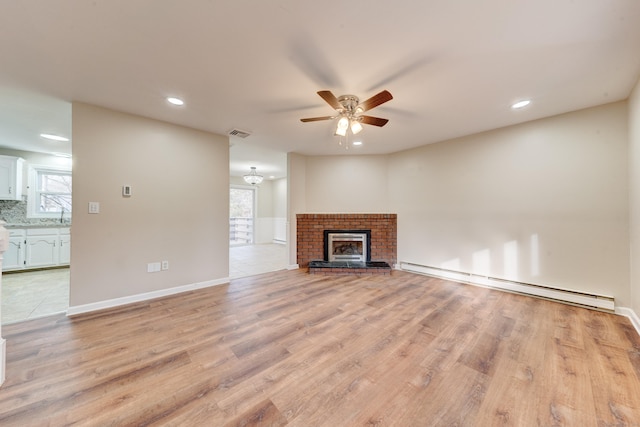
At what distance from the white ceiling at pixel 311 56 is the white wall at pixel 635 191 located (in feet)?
0.79

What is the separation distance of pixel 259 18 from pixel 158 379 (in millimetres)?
2493

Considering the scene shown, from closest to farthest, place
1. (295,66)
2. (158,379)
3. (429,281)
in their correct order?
1. (158,379)
2. (295,66)
3. (429,281)

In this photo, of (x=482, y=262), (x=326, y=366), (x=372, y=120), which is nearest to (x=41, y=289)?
(x=326, y=366)

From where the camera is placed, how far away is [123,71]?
2049 millimetres

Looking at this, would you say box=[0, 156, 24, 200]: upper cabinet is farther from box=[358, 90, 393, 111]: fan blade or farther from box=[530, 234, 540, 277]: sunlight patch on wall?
box=[530, 234, 540, 277]: sunlight patch on wall

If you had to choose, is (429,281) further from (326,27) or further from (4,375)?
(4,375)

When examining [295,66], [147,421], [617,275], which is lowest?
[147,421]

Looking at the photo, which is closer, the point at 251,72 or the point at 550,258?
the point at 251,72

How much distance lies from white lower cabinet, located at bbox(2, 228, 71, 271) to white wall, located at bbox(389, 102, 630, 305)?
6.64 meters

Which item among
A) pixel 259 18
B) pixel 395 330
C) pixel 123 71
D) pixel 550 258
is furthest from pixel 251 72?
pixel 550 258

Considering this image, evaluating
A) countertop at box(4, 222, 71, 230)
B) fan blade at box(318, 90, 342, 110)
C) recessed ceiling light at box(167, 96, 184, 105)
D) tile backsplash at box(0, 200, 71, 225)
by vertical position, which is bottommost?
countertop at box(4, 222, 71, 230)

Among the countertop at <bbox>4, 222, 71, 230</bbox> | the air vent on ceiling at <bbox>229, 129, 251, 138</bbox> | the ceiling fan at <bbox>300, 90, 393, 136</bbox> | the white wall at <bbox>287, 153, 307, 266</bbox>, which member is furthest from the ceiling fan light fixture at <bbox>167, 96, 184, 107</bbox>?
the countertop at <bbox>4, 222, 71, 230</bbox>

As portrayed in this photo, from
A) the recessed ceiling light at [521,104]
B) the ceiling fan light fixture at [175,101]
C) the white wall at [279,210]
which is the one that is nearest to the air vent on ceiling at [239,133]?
the ceiling fan light fixture at [175,101]

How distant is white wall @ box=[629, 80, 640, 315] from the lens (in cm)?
224
